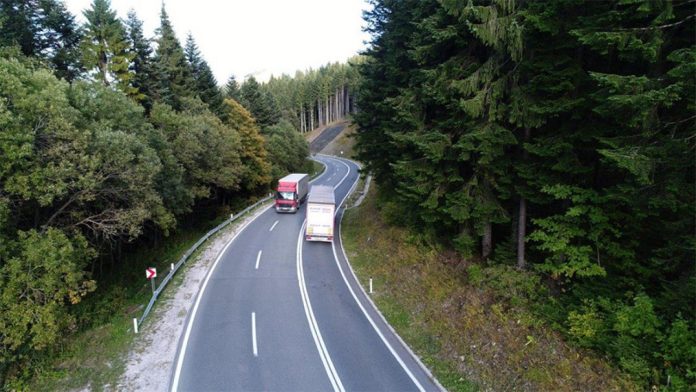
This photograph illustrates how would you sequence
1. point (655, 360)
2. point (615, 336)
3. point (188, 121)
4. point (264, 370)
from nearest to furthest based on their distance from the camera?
1. point (655, 360)
2. point (615, 336)
3. point (264, 370)
4. point (188, 121)

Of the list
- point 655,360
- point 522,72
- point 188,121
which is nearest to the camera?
point 655,360

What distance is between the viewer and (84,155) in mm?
13266

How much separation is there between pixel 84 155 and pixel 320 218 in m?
13.7

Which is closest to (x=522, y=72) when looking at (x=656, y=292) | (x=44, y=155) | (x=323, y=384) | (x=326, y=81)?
(x=656, y=292)

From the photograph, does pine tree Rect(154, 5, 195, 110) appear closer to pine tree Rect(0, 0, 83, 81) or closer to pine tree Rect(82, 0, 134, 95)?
pine tree Rect(82, 0, 134, 95)

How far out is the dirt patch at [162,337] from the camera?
10461mm

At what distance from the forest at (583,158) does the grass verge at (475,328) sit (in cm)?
56

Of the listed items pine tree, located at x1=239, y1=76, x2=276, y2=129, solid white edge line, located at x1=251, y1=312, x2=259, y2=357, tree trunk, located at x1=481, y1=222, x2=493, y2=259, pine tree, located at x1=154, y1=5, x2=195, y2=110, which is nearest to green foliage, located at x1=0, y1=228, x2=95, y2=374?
solid white edge line, located at x1=251, y1=312, x2=259, y2=357

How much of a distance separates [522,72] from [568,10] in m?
2.16

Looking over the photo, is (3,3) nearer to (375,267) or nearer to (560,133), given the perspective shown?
(375,267)

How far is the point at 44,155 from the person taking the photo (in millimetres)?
12281

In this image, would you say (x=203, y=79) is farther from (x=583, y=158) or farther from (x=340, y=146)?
(x=340, y=146)

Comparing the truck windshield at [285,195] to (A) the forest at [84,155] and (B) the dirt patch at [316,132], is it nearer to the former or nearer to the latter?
(A) the forest at [84,155]

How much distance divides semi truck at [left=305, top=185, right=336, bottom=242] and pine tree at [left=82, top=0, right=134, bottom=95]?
52.8ft
